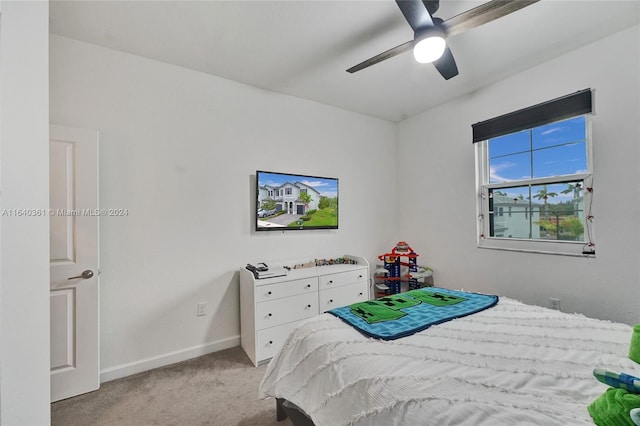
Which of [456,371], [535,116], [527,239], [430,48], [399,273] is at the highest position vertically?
[430,48]

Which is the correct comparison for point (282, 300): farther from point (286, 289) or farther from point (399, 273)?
point (399, 273)

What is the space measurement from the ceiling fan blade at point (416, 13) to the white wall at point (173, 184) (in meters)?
1.73

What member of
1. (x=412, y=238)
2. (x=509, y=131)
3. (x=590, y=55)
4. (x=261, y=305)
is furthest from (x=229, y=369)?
(x=590, y=55)

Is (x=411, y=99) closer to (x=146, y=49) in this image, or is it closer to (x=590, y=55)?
(x=590, y=55)

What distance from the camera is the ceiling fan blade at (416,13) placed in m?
1.38

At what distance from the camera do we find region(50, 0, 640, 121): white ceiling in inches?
69.6

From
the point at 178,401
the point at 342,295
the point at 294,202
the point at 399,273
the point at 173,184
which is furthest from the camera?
the point at 399,273

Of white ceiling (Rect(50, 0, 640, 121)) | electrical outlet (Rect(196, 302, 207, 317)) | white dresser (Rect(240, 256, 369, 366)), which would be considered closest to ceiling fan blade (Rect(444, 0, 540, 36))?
white ceiling (Rect(50, 0, 640, 121))

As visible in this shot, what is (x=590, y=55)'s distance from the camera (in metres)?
2.18

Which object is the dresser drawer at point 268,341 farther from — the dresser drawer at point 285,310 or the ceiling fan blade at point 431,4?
the ceiling fan blade at point 431,4

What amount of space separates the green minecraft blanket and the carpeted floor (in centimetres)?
83

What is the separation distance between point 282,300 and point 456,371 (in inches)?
65.7

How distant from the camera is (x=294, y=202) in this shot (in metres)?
2.99

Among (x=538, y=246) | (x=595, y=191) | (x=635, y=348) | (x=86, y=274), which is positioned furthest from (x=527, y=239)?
(x=86, y=274)
